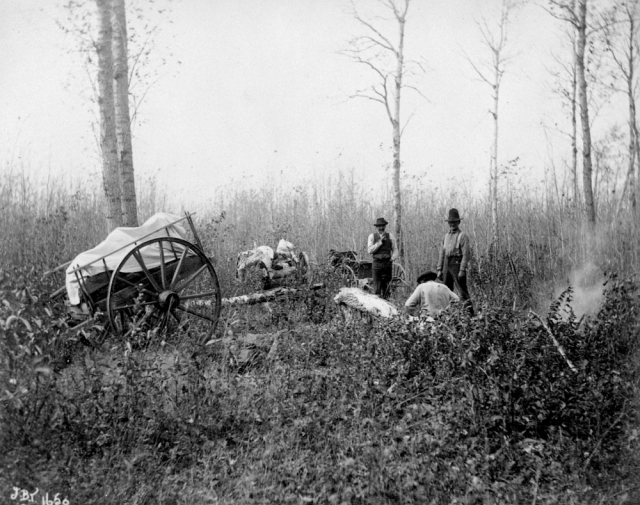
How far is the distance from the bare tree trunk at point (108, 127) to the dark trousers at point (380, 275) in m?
4.49

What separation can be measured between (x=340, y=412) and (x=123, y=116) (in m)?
6.62

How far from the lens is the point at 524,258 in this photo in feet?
33.2

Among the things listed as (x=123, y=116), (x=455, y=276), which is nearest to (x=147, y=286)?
(x=123, y=116)

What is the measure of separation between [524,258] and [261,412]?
24.2 feet

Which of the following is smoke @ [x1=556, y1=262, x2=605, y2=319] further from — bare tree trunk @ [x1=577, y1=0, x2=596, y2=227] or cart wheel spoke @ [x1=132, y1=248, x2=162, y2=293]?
cart wheel spoke @ [x1=132, y1=248, x2=162, y2=293]

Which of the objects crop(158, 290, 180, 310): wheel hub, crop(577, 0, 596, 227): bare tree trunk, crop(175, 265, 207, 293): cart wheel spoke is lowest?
crop(158, 290, 180, 310): wheel hub

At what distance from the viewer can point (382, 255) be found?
32.0 feet

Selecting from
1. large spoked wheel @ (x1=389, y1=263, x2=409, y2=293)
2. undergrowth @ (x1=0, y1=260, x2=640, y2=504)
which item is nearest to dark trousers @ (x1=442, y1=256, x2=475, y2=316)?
large spoked wheel @ (x1=389, y1=263, x2=409, y2=293)

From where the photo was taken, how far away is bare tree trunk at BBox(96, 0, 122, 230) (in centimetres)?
848

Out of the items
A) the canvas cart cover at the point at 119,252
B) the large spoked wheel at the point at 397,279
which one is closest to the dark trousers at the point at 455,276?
the large spoked wheel at the point at 397,279

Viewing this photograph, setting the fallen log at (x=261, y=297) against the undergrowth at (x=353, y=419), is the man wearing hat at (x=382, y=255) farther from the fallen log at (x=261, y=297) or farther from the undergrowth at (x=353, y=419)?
the undergrowth at (x=353, y=419)

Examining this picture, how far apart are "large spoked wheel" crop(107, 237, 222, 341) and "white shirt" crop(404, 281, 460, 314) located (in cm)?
247

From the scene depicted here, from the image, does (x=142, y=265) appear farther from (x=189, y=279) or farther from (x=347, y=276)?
(x=347, y=276)

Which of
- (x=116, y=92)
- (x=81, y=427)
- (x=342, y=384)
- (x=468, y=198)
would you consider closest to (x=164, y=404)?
(x=81, y=427)
